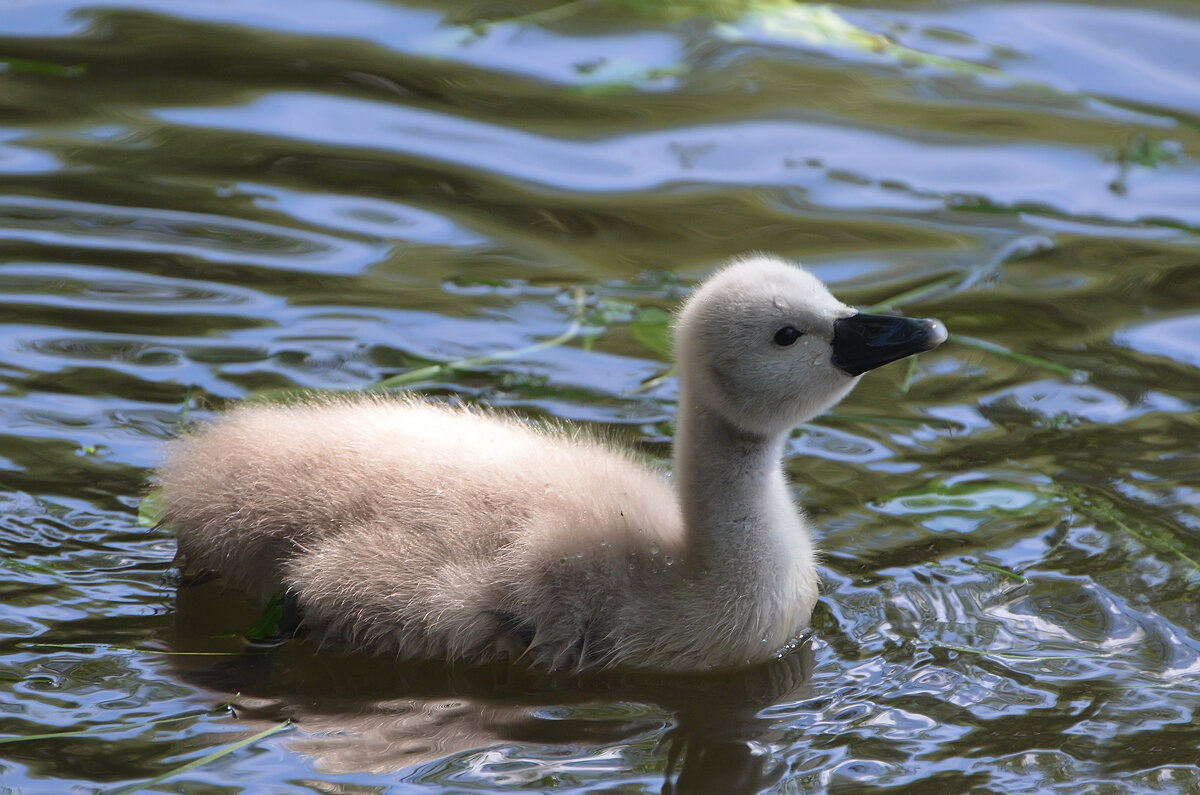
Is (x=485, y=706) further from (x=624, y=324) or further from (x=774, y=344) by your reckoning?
(x=624, y=324)

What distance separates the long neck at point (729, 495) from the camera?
375 centimetres

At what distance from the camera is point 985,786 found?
327 cm

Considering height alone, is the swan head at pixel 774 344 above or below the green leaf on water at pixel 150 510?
above

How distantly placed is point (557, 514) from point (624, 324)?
5.86 ft

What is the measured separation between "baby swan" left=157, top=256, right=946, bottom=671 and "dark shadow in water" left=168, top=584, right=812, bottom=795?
6cm

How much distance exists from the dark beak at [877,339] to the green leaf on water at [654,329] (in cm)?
119

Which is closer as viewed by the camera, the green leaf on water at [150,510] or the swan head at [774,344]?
the swan head at [774,344]

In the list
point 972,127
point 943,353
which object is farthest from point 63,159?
point 972,127

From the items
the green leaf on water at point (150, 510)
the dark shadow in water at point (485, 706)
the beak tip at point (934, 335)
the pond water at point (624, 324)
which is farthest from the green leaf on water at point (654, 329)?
the green leaf on water at point (150, 510)

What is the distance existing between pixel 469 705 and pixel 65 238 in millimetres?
2874

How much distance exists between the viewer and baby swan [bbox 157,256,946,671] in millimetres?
3576

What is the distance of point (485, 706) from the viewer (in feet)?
11.5

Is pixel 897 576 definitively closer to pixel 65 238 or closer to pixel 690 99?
pixel 65 238

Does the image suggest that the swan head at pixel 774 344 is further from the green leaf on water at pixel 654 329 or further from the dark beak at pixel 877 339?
the green leaf on water at pixel 654 329
